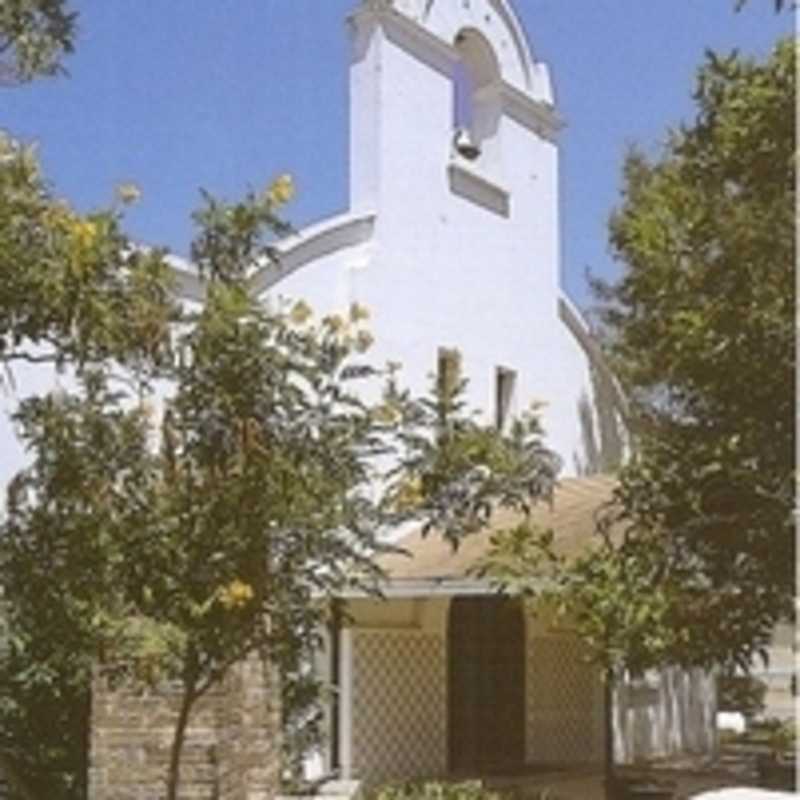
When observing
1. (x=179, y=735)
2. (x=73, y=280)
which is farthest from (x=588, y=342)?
(x=73, y=280)

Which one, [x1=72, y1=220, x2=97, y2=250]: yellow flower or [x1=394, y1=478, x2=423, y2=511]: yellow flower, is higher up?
[x1=72, y1=220, x2=97, y2=250]: yellow flower

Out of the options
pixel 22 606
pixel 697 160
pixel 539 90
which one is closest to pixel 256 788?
pixel 22 606

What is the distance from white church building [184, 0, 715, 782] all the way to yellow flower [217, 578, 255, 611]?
7.47 meters

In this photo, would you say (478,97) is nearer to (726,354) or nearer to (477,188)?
(477,188)

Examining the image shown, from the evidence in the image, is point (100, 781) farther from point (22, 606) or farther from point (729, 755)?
point (729, 755)

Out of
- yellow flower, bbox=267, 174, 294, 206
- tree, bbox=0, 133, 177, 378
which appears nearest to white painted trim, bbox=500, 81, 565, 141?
yellow flower, bbox=267, 174, 294, 206

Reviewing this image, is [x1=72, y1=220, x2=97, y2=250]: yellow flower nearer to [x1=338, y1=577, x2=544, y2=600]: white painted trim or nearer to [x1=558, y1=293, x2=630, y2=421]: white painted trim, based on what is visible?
[x1=338, y1=577, x2=544, y2=600]: white painted trim

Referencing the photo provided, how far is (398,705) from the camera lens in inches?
730

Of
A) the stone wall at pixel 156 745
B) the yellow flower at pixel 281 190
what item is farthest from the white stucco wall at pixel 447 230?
the yellow flower at pixel 281 190

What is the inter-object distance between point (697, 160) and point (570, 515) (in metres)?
8.77

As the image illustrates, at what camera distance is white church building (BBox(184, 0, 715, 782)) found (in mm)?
17688

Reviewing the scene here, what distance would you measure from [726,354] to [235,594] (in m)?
2.89

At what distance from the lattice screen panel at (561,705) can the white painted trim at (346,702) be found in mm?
3912

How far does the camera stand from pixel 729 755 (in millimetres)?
23078
